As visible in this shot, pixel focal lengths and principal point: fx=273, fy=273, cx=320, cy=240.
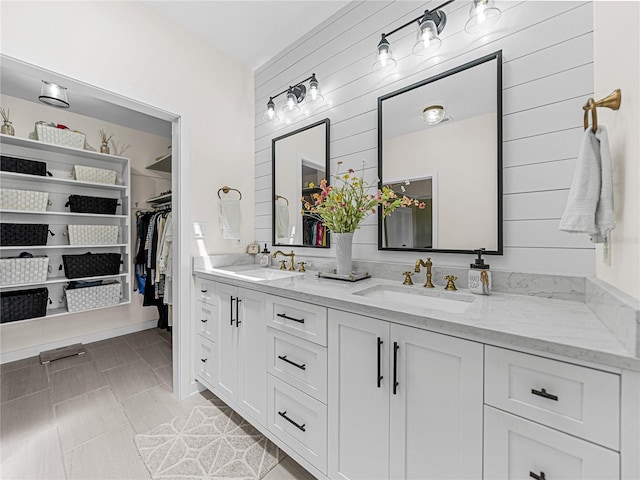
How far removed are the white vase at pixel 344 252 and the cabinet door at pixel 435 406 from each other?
697mm

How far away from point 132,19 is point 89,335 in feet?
10.4

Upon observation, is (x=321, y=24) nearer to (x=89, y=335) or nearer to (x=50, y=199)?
(x=50, y=199)

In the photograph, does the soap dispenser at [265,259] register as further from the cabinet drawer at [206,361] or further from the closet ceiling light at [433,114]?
the closet ceiling light at [433,114]

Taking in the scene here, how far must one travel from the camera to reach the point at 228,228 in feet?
7.75

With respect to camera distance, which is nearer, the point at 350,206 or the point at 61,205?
the point at 350,206

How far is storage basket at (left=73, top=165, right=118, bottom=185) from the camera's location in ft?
9.23

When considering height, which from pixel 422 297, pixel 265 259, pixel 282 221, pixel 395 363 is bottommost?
pixel 395 363

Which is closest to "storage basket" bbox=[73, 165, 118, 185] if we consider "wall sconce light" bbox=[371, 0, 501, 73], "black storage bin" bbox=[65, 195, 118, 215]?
"black storage bin" bbox=[65, 195, 118, 215]

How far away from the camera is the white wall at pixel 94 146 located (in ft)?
8.79

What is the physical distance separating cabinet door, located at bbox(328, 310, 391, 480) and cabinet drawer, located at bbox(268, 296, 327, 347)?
0.06 metres

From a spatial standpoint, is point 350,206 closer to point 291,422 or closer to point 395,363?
point 395,363

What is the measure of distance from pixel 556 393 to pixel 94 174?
12.8 ft

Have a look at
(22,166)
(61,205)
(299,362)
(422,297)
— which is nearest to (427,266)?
(422,297)

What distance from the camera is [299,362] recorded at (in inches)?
52.6
